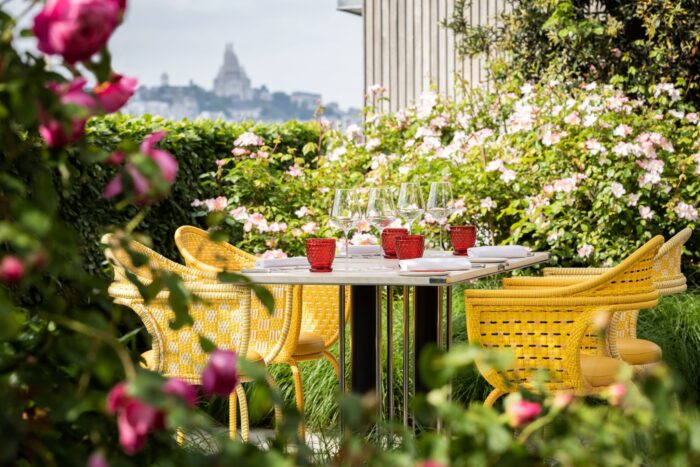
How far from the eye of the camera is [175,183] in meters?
7.05

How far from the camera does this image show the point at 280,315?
14.2 feet

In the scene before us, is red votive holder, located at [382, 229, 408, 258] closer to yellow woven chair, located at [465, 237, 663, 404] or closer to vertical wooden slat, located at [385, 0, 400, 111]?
yellow woven chair, located at [465, 237, 663, 404]

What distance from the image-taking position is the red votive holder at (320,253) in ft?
12.0

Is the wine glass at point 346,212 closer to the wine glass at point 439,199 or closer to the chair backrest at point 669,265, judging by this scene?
the wine glass at point 439,199

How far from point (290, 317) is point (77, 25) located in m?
3.00

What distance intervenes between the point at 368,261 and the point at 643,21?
16.2ft

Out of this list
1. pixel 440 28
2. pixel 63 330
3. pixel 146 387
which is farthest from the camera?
pixel 440 28

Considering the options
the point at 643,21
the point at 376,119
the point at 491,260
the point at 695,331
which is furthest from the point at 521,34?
the point at 491,260

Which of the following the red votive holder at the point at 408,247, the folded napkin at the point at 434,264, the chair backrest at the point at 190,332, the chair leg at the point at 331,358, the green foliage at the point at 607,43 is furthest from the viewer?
the green foliage at the point at 607,43

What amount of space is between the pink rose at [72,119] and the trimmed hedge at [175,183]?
4052mm

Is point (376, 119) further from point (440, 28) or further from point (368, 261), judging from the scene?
point (368, 261)

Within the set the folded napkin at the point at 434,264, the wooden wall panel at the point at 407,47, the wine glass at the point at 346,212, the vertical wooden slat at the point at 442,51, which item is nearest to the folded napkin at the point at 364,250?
the wine glass at the point at 346,212

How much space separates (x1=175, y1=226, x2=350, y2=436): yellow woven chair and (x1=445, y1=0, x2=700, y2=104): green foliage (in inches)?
140

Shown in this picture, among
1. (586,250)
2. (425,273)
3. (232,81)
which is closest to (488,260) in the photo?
(425,273)
